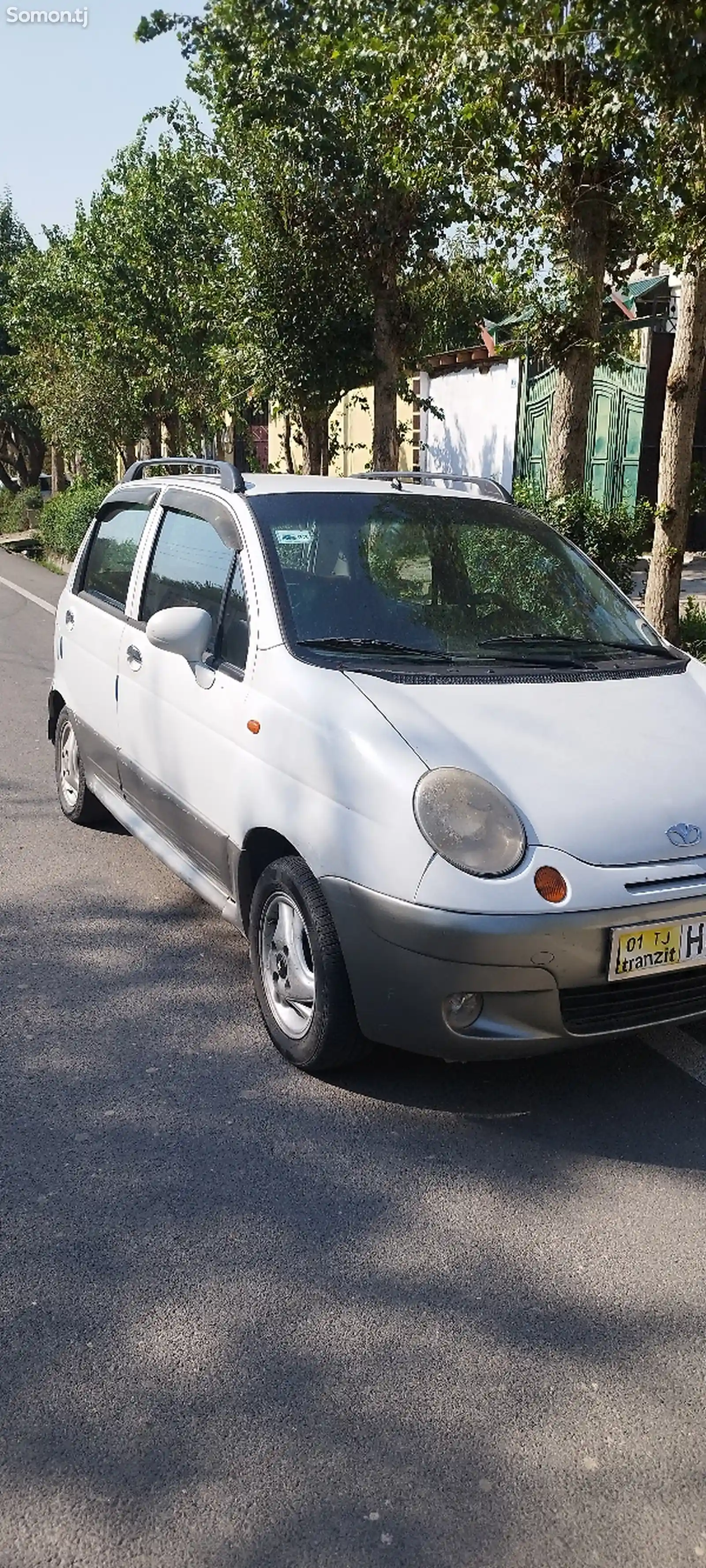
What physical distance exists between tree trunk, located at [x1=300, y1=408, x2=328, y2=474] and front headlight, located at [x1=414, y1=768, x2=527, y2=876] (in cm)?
1352

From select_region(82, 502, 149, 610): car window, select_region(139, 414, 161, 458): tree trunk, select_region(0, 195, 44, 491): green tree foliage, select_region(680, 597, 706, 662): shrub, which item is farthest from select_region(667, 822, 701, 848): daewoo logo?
select_region(0, 195, 44, 491): green tree foliage

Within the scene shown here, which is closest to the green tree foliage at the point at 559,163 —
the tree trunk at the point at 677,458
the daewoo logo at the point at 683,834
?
the tree trunk at the point at 677,458

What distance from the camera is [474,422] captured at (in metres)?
21.3

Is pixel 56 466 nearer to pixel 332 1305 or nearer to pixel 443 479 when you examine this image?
pixel 443 479

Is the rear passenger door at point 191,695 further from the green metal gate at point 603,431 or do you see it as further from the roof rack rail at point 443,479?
the green metal gate at point 603,431

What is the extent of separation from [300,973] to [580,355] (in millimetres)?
7444

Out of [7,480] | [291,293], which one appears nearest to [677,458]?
[291,293]

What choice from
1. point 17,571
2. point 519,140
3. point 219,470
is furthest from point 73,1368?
point 17,571

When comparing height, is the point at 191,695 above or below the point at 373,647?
below

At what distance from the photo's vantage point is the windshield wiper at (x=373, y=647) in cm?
411

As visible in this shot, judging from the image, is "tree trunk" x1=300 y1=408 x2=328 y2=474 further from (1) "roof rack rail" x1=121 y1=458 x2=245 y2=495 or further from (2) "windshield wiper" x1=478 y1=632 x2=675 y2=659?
(2) "windshield wiper" x1=478 y1=632 x2=675 y2=659

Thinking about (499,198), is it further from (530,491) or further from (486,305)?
(486,305)

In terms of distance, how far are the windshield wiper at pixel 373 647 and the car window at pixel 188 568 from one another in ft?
1.66

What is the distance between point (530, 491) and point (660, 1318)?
9.64 m
